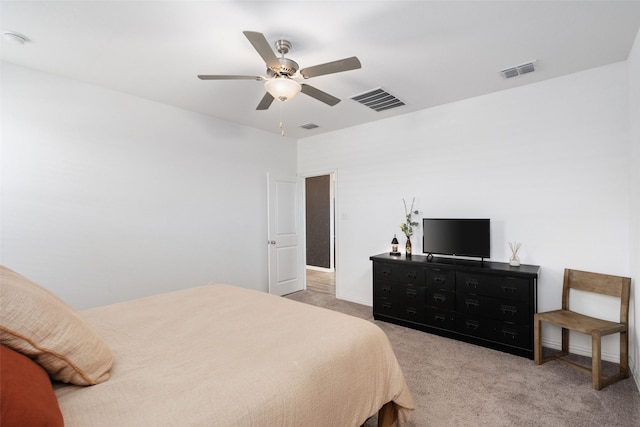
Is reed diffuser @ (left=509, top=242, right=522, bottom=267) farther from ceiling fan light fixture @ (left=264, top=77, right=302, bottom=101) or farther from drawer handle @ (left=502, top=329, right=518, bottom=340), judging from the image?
ceiling fan light fixture @ (left=264, top=77, right=302, bottom=101)

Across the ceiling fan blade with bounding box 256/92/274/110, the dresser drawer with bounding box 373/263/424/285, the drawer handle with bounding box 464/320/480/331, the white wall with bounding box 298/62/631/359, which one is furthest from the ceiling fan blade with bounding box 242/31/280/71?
the drawer handle with bounding box 464/320/480/331

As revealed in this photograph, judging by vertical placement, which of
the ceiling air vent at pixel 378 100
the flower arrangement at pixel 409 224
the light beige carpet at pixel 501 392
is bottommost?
the light beige carpet at pixel 501 392

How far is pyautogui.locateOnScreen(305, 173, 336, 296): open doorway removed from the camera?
7.23m

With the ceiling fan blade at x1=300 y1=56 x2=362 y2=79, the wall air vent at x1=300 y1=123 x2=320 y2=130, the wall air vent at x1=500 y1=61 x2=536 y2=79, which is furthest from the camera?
the wall air vent at x1=300 y1=123 x2=320 y2=130

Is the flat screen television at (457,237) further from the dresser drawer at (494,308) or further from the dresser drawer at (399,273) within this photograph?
the dresser drawer at (494,308)

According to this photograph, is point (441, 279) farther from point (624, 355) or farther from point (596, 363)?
point (624, 355)

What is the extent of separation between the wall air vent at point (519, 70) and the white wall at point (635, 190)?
678 millimetres

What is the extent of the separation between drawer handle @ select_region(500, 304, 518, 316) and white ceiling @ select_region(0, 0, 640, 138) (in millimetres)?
2300

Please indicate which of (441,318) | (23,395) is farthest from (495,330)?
(23,395)

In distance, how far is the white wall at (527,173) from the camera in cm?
280

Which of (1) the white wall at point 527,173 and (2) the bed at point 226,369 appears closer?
(2) the bed at point 226,369

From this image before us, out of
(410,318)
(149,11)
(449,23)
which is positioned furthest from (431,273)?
(149,11)

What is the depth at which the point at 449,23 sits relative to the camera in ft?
7.17

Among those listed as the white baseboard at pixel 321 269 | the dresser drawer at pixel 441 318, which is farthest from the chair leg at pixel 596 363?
the white baseboard at pixel 321 269
